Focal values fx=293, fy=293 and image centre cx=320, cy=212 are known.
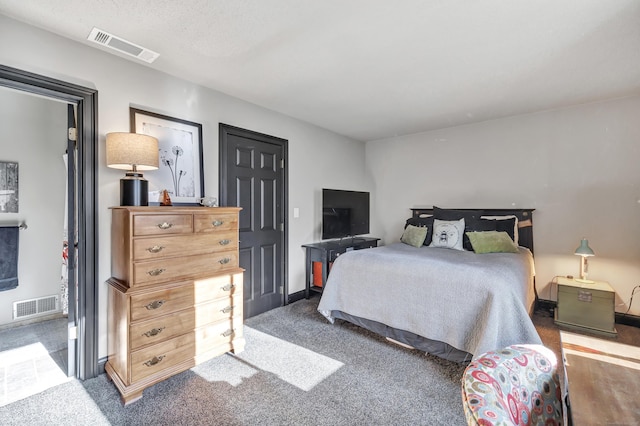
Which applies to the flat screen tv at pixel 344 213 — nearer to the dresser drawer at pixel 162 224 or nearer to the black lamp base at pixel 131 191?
the dresser drawer at pixel 162 224

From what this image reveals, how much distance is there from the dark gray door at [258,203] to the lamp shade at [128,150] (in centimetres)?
93

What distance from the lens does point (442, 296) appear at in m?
2.28

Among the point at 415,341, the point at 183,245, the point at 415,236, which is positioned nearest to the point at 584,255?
the point at 415,236

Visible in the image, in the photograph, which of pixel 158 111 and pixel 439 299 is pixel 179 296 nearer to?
pixel 158 111

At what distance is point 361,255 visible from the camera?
2943 millimetres

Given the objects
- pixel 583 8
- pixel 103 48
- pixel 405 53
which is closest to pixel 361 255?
pixel 405 53

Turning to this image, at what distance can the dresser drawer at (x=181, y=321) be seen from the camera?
191 centimetres

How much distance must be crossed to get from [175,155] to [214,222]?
2.52ft

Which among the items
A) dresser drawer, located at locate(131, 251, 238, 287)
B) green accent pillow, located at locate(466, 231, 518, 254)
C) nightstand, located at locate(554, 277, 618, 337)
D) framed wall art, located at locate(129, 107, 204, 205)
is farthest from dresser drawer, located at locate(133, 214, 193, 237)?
nightstand, located at locate(554, 277, 618, 337)

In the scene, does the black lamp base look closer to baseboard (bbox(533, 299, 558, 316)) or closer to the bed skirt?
the bed skirt

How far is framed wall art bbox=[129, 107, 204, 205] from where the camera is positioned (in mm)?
2420

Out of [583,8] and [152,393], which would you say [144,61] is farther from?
[583,8]

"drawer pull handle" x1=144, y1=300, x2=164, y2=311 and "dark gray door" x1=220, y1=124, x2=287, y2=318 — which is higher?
"dark gray door" x1=220, y1=124, x2=287, y2=318

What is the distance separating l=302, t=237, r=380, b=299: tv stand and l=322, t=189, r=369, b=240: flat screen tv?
22 cm
